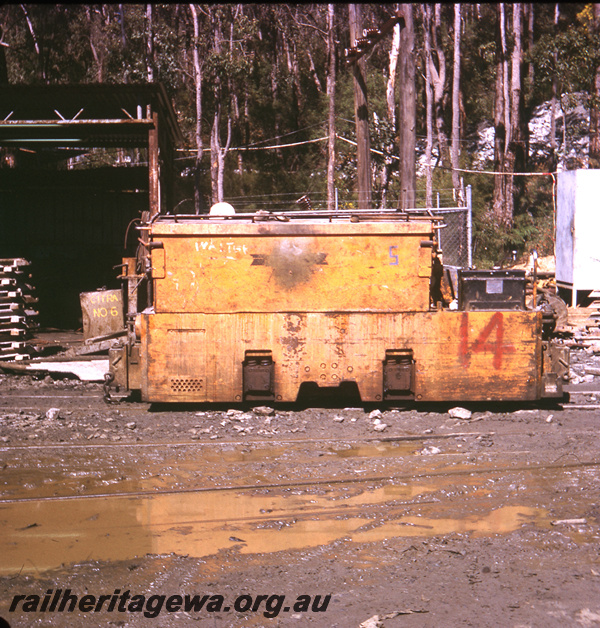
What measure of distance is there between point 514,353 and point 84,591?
18.3 feet

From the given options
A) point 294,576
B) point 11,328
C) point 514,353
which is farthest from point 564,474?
point 11,328

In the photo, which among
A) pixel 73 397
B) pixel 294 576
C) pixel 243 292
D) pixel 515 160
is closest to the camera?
pixel 294 576

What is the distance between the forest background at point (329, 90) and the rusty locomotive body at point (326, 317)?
14498 mm

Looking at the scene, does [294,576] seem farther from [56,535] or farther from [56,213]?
[56,213]

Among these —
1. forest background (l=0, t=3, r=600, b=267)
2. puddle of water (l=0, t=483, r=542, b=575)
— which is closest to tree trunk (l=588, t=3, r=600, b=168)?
forest background (l=0, t=3, r=600, b=267)

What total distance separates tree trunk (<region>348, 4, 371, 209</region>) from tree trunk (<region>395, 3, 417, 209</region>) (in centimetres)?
116

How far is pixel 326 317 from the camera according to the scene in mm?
8234

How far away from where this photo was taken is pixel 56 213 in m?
20.9

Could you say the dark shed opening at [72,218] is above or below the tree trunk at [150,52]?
below

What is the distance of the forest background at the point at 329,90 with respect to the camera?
2722cm

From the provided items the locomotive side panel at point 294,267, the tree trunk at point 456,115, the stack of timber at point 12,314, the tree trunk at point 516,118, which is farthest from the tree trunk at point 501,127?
the locomotive side panel at point 294,267

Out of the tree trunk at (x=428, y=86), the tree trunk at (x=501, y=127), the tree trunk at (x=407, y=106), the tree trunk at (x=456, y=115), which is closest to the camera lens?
the tree trunk at (x=407, y=106)

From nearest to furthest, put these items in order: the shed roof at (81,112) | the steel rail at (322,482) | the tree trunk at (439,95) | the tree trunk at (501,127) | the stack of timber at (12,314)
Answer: the steel rail at (322,482) → the stack of timber at (12,314) → the shed roof at (81,112) → the tree trunk at (501,127) → the tree trunk at (439,95)

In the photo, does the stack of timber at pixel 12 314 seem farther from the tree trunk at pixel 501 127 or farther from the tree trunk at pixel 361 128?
the tree trunk at pixel 501 127
